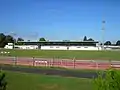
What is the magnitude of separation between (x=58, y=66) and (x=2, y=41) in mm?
106659

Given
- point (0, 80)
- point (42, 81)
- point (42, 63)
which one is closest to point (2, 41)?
point (42, 63)

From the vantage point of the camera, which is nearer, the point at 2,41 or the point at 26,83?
the point at 26,83

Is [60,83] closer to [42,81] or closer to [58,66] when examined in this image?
[42,81]

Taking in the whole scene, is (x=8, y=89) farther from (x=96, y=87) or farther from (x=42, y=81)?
(x=96, y=87)

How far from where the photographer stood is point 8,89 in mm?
18531

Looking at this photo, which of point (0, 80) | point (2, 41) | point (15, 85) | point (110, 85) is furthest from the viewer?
point (2, 41)

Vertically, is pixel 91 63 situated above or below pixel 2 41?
below

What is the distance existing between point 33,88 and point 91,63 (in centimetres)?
1813

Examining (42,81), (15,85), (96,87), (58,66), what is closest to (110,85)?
(96,87)

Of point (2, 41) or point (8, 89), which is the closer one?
point (8, 89)

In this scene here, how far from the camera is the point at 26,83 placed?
821 inches

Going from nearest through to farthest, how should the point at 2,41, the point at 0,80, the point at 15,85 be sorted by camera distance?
the point at 0,80 < the point at 15,85 < the point at 2,41

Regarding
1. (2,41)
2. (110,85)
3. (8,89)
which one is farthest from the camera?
(2,41)

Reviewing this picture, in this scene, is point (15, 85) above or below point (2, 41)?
below
